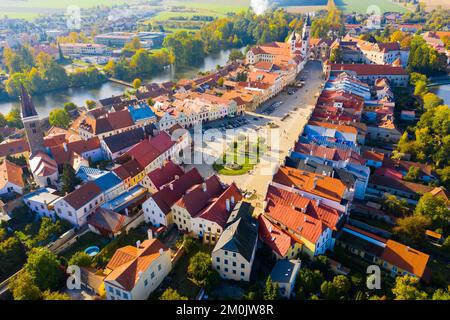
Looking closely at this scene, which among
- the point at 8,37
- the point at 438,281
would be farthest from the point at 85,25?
the point at 438,281

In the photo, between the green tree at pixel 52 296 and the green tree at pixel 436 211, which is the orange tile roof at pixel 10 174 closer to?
the green tree at pixel 52 296

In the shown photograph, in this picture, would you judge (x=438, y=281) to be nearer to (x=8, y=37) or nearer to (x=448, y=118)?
(x=448, y=118)

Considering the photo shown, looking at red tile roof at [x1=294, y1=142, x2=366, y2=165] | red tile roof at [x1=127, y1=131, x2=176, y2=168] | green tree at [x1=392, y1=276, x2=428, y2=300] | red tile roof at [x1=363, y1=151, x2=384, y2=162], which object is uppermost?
red tile roof at [x1=294, y1=142, x2=366, y2=165]

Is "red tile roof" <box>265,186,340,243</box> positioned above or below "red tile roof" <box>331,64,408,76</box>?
below

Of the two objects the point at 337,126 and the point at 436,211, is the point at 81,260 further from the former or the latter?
the point at 337,126

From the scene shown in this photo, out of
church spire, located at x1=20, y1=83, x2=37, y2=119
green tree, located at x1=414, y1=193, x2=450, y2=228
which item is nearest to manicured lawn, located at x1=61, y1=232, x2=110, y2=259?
church spire, located at x1=20, y1=83, x2=37, y2=119

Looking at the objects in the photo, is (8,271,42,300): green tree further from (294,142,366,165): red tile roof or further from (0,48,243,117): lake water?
(0,48,243,117): lake water

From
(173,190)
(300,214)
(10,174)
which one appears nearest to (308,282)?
(300,214)
